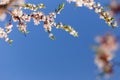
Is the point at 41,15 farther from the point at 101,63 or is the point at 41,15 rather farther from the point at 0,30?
the point at 101,63

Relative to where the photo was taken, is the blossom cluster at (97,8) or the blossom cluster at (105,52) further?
the blossom cluster at (97,8)

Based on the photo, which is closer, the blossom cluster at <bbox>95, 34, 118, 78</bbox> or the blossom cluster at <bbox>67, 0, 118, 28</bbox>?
the blossom cluster at <bbox>95, 34, 118, 78</bbox>

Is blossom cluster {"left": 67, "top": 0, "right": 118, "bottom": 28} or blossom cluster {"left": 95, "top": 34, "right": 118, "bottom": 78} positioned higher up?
blossom cluster {"left": 67, "top": 0, "right": 118, "bottom": 28}

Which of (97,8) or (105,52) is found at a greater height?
(97,8)

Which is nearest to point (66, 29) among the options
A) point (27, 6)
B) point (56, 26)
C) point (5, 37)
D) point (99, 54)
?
point (56, 26)

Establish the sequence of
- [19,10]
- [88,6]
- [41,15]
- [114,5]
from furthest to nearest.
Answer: [88,6] < [41,15] < [19,10] < [114,5]

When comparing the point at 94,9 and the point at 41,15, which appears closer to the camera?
the point at 41,15

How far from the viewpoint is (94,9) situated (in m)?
19.2

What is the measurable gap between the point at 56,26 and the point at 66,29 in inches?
32.2

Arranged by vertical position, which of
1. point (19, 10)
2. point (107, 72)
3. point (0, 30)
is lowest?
point (107, 72)

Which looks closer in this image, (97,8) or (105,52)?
(105,52)

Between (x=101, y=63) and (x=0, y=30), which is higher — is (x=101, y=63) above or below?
below

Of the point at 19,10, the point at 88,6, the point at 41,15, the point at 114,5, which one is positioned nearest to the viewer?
the point at 114,5

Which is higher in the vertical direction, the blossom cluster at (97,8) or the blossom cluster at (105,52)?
the blossom cluster at (97,8)
